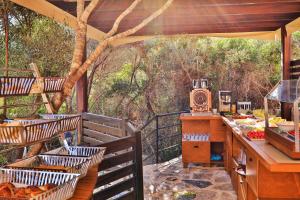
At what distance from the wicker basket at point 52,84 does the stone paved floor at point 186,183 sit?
2.49 metres

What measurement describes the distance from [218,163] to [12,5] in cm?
421

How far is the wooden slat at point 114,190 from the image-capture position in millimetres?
3024

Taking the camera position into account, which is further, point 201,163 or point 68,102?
point 68,102

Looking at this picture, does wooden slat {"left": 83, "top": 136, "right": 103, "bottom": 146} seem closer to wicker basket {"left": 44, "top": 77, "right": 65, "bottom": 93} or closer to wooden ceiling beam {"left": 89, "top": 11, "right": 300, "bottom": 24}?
wooden ceiling beam {"left": 89, "top": 11, "right": 300, "bottom": 24}

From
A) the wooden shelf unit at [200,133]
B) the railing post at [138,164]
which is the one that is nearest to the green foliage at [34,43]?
the railing post at [138,164]

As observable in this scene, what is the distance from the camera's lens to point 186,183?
496 centimetres

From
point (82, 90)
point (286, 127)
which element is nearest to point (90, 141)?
point (82, 90)

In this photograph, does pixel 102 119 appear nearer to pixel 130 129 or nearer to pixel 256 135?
pixel 130 129

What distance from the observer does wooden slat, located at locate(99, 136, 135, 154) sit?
9.58 ft

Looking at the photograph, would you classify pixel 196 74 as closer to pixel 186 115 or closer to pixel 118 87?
pixel 118 87

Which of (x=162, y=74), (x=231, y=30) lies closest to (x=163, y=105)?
(x=162, y=74)

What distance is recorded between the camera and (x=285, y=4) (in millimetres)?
4461

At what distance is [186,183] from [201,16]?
8.58 ft

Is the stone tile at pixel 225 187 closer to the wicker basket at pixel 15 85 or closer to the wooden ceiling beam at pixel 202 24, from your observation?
the wooden ceiling beam at pixel 202 24
